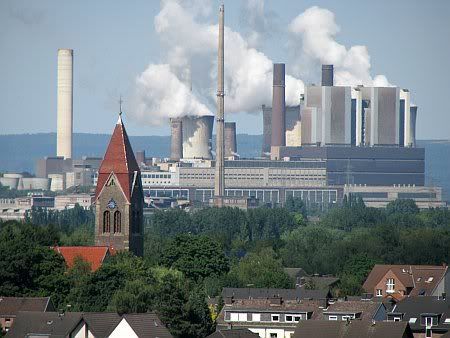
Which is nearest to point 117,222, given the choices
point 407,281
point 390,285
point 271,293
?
point 390,285

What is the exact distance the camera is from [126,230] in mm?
87688

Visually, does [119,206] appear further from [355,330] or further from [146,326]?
[355,330]

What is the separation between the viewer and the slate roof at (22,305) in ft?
207

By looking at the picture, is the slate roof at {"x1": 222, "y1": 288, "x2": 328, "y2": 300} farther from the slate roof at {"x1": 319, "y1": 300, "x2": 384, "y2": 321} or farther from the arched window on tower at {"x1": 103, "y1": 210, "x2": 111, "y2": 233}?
the arched window on tower at {"x1": 103, "y1": 210, "x2": 111, "y2": 233}

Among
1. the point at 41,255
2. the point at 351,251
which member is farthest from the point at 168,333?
the point at 351,251

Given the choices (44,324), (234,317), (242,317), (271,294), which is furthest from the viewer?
(271,294)

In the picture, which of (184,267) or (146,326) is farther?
(184,267)

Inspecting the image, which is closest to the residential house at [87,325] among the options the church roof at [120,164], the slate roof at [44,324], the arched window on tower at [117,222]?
the slate roof at [44,324]

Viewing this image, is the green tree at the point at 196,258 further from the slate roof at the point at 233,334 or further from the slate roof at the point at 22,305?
the slate roof at the point at 233,334

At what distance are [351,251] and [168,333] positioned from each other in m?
45.0

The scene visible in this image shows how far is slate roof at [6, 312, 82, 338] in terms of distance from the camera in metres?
57.0

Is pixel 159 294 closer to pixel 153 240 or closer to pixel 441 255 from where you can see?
pixel 441 255

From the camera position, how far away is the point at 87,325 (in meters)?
57.1

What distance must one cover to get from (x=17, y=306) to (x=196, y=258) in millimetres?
22378
